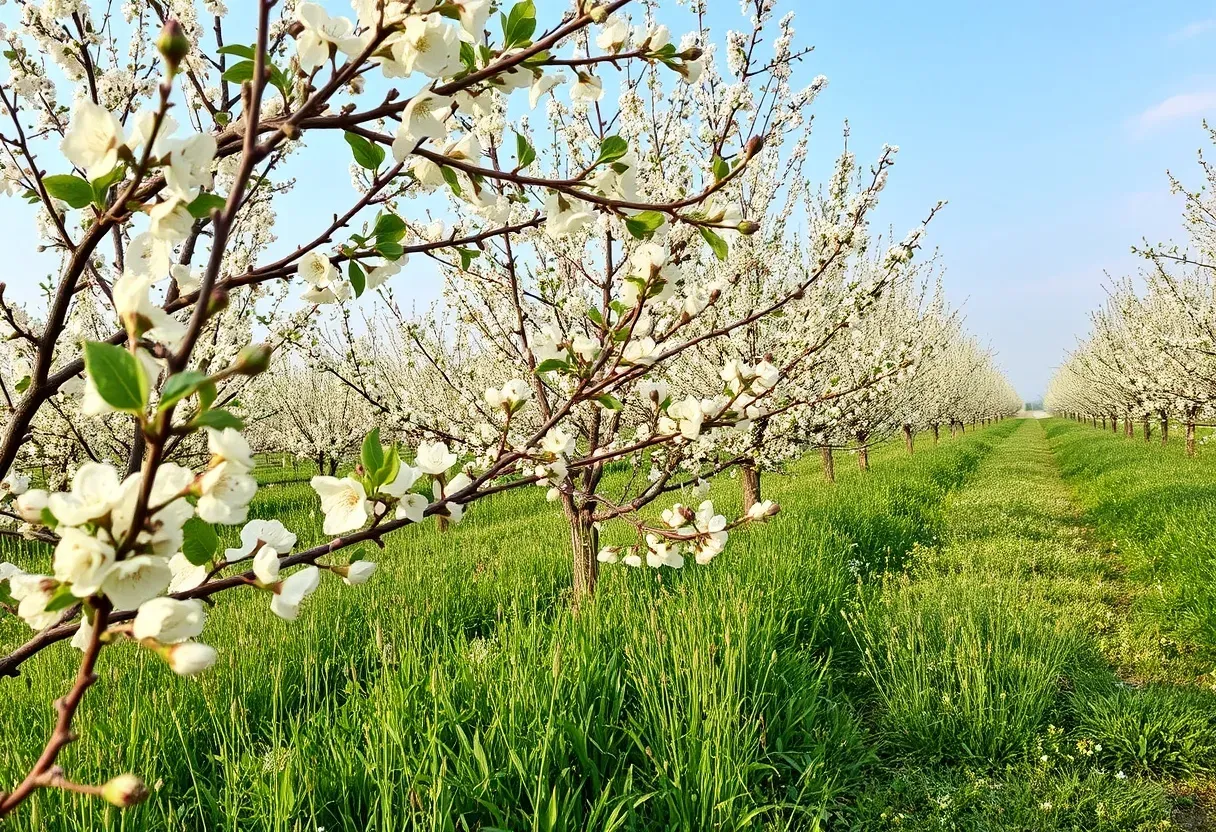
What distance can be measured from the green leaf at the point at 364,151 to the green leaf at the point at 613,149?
0.37m

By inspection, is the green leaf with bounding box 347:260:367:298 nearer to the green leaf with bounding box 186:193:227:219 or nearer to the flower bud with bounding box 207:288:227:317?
the green leaf with bounding box 186:193:227:219

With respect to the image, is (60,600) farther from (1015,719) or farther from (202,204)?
(1015,719)

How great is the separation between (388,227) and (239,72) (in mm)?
296

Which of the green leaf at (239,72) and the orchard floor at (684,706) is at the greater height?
the green leaf at (239,72)

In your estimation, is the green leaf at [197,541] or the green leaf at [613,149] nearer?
the green leaf at [197,541]

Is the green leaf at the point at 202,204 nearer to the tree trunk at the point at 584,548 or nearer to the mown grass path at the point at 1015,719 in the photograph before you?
the mown grass path at the point at 1015,719

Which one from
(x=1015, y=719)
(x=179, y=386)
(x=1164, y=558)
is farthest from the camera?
(x=1164, y=558)

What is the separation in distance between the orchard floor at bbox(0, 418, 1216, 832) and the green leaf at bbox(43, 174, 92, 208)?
5.40 ft

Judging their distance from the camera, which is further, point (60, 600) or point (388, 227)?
point (388, 227)

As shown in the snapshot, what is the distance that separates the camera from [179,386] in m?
0.53

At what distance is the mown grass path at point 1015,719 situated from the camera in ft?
9.58

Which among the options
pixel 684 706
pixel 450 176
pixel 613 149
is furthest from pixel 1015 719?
pixel 450 176

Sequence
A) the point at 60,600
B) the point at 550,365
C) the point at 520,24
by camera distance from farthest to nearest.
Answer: the point at 550,365
the point at 520,24
the point at 60,600

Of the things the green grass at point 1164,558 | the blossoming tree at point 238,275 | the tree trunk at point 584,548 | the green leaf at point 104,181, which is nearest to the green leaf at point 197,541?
the blossoming tree at point 238,275
